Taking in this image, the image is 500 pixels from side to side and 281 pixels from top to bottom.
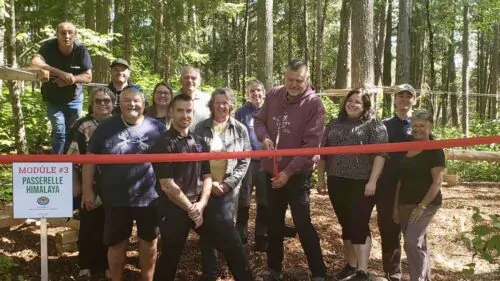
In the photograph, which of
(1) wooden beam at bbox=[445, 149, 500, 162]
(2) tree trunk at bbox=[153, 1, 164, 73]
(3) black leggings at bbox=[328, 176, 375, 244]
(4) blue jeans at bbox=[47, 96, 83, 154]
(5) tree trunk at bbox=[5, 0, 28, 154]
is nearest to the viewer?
(3) black leggings at bbox=[328, 176, 375, 244]

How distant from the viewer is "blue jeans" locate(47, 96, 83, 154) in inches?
209

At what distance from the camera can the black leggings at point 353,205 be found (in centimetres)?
418

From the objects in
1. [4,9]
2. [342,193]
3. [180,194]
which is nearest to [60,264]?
[180,194]

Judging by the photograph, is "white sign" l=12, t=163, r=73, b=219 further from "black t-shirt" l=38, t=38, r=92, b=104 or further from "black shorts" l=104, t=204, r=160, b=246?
"black t-shirt" l=38, t=38, r=92, b=104

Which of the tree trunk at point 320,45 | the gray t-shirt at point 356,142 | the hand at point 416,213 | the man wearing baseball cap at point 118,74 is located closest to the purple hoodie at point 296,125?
the gray t-shirt at point 356,142

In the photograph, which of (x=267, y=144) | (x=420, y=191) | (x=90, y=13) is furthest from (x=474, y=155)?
(x=90, y=13)

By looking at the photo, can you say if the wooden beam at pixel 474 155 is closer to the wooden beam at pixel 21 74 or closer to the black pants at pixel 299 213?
the black pants at pixel 299 213

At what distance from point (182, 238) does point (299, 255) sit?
224 cm

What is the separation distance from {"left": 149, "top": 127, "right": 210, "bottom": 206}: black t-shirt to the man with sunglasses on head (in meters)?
0.24

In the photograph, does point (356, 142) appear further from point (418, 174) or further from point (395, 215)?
point (395, 215)

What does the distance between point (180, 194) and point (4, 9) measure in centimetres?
588

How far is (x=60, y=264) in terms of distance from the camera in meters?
4.92

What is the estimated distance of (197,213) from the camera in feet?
11.9

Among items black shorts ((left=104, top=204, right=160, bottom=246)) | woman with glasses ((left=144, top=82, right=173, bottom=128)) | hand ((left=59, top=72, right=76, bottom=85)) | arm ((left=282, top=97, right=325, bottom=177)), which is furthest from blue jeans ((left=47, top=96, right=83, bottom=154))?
arm ((left=282, top=97, right=325, bottom=177))
